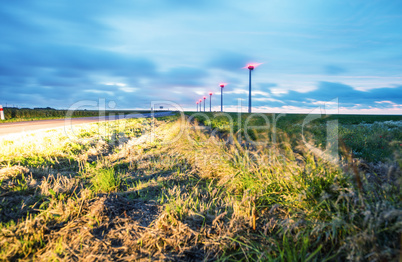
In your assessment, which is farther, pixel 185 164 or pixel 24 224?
pixel 185 164

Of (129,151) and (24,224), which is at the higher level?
(129,151)

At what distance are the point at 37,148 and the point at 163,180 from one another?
381 centimetres

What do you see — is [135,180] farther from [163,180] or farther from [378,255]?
[378,255]

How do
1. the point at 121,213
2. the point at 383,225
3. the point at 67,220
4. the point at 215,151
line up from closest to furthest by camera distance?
the point at 383,225
the point at 67,220
the point at 121,213
the point at 215,151

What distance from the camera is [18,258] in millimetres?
1851

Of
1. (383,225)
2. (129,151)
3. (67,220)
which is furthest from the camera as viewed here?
(129,151)

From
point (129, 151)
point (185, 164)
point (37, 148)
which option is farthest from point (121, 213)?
point (37, 148)

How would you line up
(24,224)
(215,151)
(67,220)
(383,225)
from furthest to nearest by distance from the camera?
(215,151)
(67,220)
(24,224)
(383,225)

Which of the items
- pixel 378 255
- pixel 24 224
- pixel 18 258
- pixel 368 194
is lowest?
pixel 18 258

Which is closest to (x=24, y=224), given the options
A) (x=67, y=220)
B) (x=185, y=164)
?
(x=67, y=220)

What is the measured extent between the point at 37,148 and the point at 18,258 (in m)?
4.33

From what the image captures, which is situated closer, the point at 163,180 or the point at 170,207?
the point at 170,207

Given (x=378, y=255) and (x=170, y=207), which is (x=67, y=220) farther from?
(x=378, y=255)

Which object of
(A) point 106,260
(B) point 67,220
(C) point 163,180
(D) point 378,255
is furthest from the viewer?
(C) point 163,180
